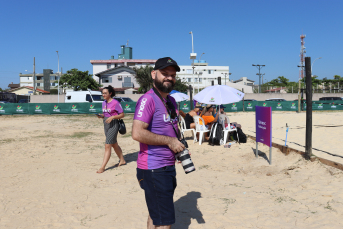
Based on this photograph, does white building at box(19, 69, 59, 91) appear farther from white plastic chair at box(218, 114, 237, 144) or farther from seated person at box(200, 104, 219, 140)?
white plastic chair at box(218, 114, 237, 144)

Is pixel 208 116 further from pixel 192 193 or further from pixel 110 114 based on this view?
pixel 192 193

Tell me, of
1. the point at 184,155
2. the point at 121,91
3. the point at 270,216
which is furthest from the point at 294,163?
the point at 121,91

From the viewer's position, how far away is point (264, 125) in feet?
22.0

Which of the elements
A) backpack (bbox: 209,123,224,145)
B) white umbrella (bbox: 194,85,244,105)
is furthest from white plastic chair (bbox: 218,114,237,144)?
white umbrella (bbox: 194,85,244,105)

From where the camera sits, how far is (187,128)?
33.8 feet

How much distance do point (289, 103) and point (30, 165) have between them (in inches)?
983

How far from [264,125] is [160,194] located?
5002mm

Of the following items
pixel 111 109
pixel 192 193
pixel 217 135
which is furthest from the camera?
pixel 217 135

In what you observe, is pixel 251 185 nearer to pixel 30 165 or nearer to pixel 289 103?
pixel 30 165

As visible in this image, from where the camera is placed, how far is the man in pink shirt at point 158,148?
2.23 metres

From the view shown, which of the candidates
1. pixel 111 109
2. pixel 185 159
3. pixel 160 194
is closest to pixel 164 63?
pixel 185 159

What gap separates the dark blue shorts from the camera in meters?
2.28

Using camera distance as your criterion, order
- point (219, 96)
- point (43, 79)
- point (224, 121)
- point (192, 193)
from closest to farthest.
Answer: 1. point (192, 193)
2. point (224, 121)
3. point (219, 96)
4. point (43, 79)

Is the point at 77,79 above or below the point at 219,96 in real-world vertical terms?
above
